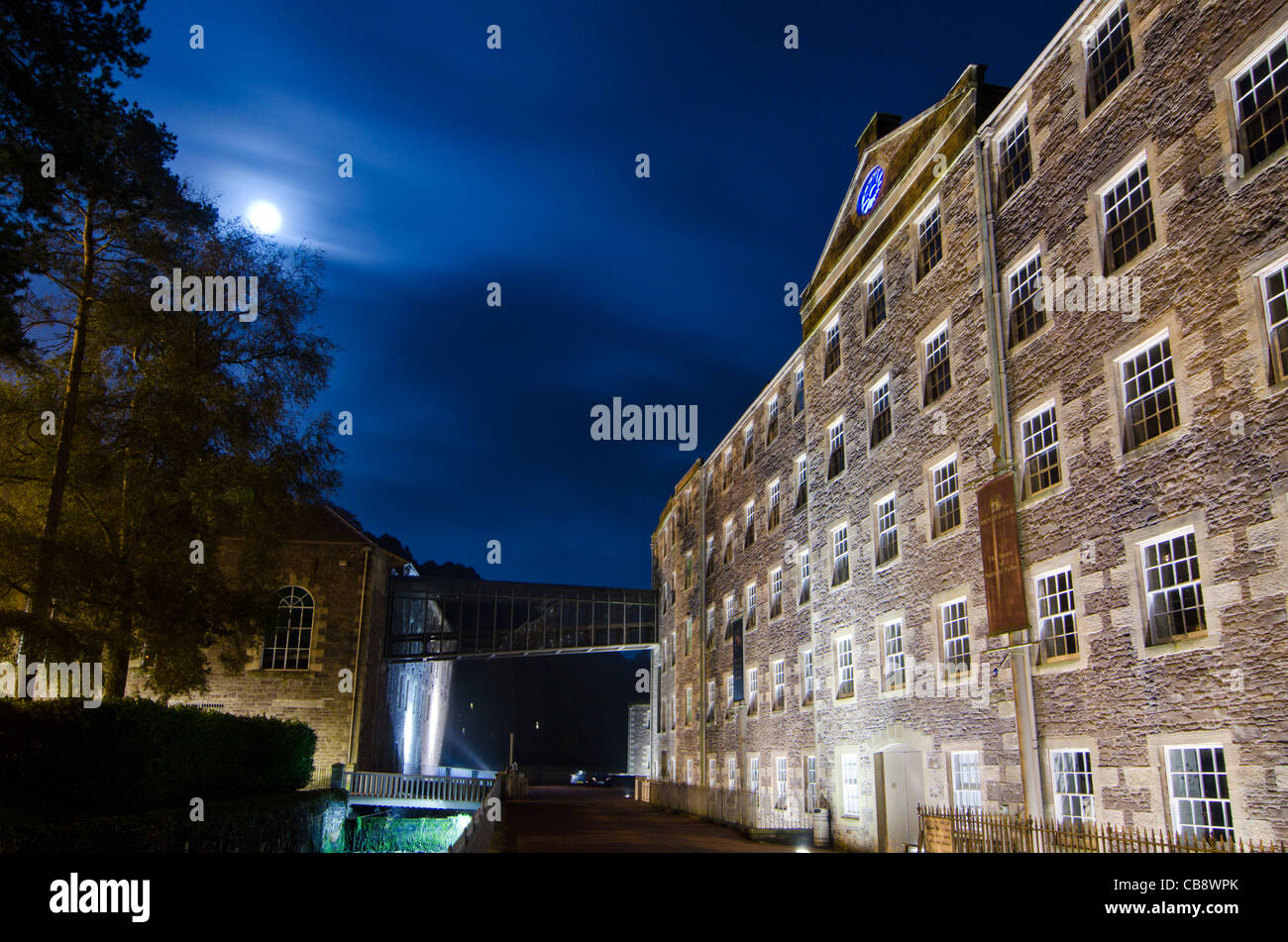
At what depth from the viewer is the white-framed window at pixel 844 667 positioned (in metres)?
22.7

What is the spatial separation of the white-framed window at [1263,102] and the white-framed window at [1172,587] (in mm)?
5007

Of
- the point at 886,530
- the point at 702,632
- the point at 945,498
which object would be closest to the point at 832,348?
the point at 886,530

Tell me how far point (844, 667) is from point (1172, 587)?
11.7 metres

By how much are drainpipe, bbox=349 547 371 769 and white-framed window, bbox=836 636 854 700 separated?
22829 millimetres

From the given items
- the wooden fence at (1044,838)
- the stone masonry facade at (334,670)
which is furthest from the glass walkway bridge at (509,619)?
the wooden fence at (1044,838)

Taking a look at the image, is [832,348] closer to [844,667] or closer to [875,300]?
[875,300]

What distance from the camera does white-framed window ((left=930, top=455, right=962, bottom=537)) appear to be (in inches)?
712

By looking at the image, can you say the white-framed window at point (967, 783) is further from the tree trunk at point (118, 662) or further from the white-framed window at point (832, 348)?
the tree trunk at point (118, 662)

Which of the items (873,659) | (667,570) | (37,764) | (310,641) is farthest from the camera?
(667,570)
